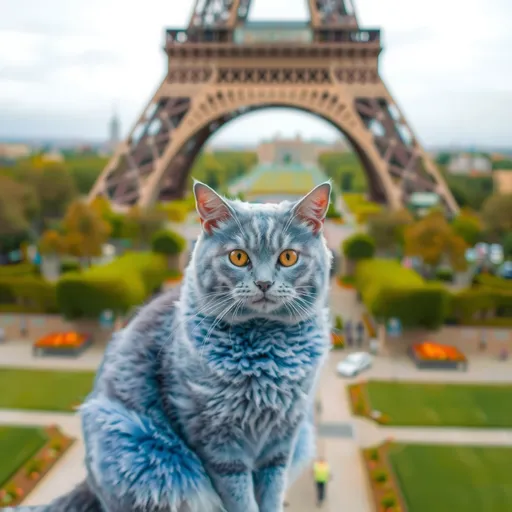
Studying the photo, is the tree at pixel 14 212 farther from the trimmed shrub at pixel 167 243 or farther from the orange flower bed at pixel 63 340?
the orange flower bed at pixel 63 340

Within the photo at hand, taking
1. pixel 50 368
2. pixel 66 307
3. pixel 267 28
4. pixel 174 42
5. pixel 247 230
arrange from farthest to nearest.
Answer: pixel 267 28 → pixel 174 42 → pixel 66 307 → pixel 50 368 → pixel 247 230

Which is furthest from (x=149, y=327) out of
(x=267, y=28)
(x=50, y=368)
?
(x=267, y=28)

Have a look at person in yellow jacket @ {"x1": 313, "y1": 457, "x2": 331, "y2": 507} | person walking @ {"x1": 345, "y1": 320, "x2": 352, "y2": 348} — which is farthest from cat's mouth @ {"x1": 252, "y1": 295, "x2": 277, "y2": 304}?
person walking @ {"x1": 345, "y1": 320, "x2": 352, "y2": 348}

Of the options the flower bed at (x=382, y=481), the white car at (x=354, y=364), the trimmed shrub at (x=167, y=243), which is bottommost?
the flower bed at (x=382, y=481)

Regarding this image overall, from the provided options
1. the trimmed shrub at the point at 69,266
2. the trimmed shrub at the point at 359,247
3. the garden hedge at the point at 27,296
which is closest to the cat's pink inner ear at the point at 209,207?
the garden hedge at the point at 27,296

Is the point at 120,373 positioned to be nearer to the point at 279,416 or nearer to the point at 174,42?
the point at 279,416

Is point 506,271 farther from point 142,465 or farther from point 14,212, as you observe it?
point 142,465
